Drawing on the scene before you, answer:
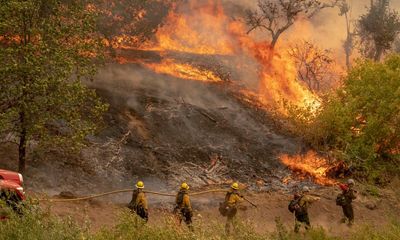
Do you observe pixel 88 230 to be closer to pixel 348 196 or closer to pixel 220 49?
pixel 348 196

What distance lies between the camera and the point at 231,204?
15484mm

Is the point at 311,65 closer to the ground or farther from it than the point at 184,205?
farther from it

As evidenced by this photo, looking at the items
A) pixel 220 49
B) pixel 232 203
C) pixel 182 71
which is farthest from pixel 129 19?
pixel 232 203

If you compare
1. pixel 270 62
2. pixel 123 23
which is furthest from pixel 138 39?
pixel 270 62

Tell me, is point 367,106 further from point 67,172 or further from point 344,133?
point 67,172

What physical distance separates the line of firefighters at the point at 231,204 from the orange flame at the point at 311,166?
717 centimetres

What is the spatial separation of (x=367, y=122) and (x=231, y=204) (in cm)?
1249

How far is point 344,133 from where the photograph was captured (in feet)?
84.2

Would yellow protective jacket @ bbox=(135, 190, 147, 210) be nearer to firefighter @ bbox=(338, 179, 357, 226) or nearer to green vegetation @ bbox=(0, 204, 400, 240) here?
green vegetation @ bbox=(0, 204, 400, 240)

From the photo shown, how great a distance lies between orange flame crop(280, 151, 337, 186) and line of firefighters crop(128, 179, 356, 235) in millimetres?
7172

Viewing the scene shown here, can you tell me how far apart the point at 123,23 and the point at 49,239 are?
26.2 metres

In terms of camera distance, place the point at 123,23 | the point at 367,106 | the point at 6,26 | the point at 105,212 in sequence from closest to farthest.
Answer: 1. the point at 6,26
2. the point at 105,212
3. the point at 367,106
4. the point at 123,23

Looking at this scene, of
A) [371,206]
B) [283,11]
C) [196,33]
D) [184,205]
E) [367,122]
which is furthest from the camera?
[196,33]

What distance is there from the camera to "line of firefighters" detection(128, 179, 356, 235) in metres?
14.4
